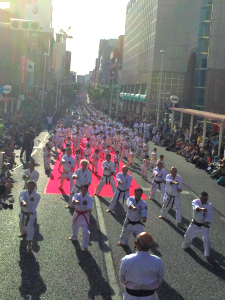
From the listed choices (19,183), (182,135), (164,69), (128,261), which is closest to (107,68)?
(164,69)

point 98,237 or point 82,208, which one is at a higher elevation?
point 82,208

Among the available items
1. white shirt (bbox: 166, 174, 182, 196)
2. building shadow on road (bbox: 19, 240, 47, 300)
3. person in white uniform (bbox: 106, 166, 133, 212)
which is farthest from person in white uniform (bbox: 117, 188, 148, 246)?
person in white uniform (bbox: 106, 166, 133, 212)

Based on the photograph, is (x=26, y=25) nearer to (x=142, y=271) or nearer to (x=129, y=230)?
(x=129, y=230)

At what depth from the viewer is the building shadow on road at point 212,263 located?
8477 millimetres

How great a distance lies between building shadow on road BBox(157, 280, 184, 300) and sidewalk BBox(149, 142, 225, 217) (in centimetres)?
709

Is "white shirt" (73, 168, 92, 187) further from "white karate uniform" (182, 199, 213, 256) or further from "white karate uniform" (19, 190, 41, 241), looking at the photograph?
"white karate uniform" (182, 199, 213, 256)

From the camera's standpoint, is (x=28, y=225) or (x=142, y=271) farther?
(x=28, y=225)

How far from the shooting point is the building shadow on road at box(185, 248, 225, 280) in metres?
8.48

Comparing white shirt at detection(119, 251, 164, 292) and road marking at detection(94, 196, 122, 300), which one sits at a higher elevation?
white shirt at detection(119, 251, 164, 292)

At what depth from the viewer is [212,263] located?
29.5 feet

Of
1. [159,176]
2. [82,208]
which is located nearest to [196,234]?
[82,208]

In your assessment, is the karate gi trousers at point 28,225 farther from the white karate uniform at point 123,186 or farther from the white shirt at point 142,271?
the white shirt at point 142,271

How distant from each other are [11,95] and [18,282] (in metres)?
45.9

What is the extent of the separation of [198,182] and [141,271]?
15.0 metres
